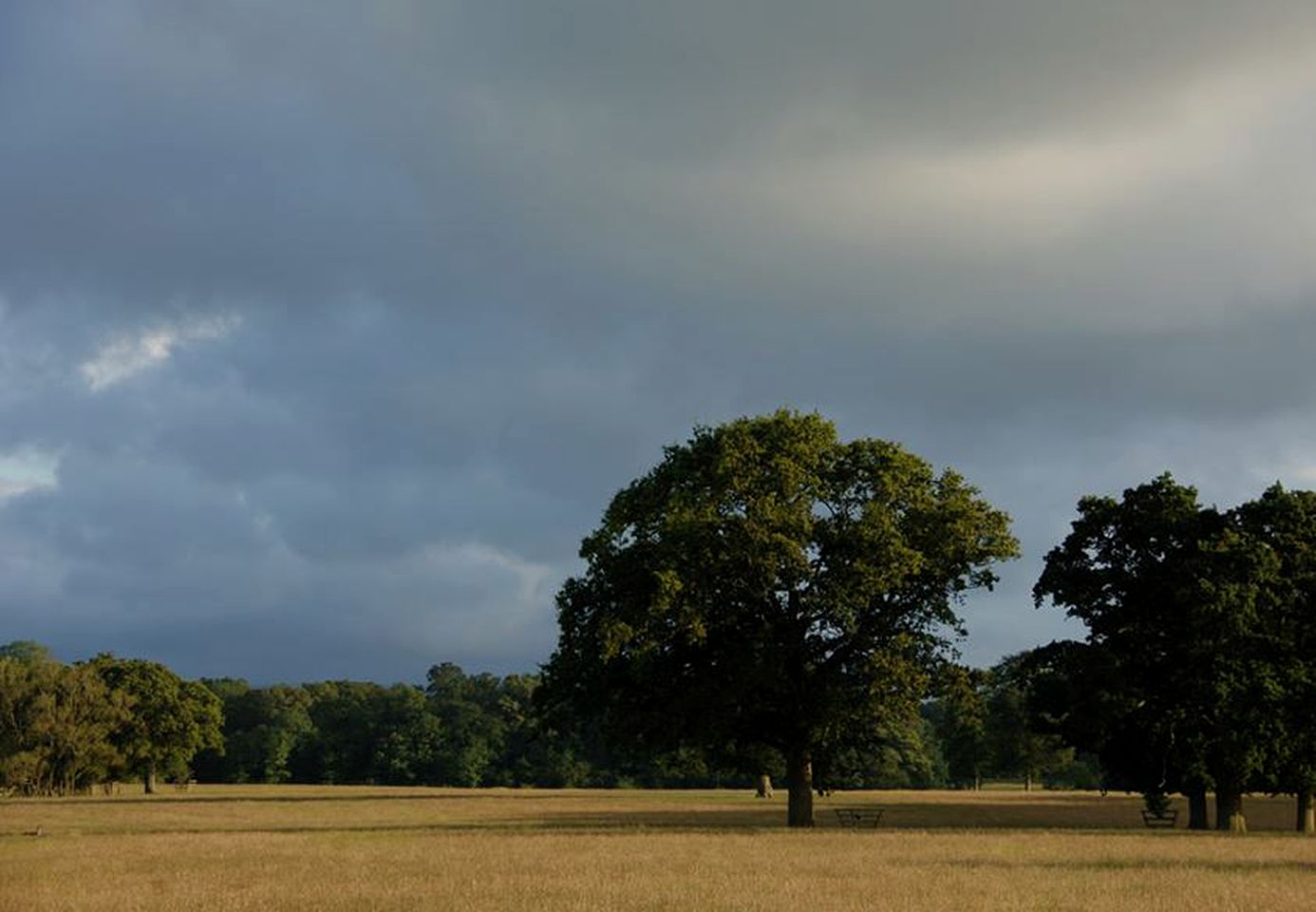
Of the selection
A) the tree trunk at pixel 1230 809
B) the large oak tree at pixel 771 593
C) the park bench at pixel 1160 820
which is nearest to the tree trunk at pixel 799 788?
the large oak tree at pixel 771 593

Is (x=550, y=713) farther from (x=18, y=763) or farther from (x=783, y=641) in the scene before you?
(x=18, y=763)

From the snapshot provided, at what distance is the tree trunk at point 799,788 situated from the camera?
55.0m

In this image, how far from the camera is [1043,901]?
82.4 feet

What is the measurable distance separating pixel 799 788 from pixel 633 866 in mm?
23554

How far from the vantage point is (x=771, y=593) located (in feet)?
174

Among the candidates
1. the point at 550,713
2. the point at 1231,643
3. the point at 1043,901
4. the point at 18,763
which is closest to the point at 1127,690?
the point at 1231,643

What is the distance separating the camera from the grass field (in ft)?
83.4

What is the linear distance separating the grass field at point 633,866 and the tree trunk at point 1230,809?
17.6 feet

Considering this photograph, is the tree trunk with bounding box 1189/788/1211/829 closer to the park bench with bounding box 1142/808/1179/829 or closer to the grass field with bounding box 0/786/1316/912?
the park bench with bounding box 1142/808/1179/829

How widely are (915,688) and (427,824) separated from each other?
972 inches

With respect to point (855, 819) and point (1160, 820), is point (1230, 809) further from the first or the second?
point (855, 819)

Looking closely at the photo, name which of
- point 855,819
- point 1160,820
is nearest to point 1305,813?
point 1160,820

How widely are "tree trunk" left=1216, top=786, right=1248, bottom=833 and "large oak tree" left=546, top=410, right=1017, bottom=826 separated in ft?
→ 50.5

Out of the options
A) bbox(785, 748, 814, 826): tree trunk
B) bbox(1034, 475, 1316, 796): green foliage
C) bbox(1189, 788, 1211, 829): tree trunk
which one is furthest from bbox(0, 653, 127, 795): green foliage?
bbox(1189, 788, 1211, 829): tree trunk
